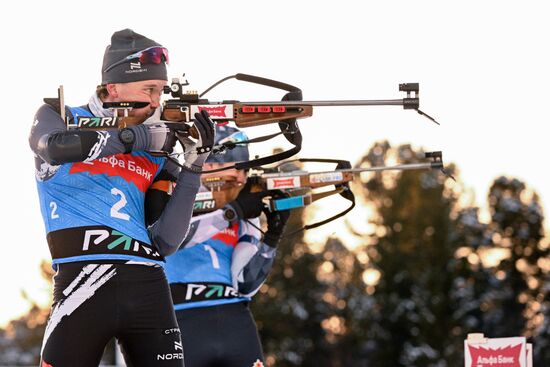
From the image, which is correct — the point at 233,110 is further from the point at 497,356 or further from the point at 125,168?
the point at 497,356

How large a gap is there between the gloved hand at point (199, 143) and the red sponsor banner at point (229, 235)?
7.89ft

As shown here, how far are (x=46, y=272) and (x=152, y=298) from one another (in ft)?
199

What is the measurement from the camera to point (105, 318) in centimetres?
540

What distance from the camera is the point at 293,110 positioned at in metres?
6.45

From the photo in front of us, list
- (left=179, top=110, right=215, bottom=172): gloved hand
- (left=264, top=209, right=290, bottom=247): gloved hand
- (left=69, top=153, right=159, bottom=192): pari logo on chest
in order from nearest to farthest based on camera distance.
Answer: (left=69, top=153, right=159, bottom=192): pari logo on chest
(left=179, top=110, right=215, bottom=172): gloved hand
(left=264, top=209, right=290, bottom=247): gloved hand

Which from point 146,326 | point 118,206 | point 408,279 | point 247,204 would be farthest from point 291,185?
point 408,279

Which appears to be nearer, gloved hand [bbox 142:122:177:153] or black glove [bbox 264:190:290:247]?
gloved hand [bbox 142:122:177:153]

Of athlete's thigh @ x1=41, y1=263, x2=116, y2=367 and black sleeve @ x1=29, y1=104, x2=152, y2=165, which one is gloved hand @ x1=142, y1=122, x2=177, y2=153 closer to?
black sleeve @ x1=29, y1=104, x2=152, y2=165

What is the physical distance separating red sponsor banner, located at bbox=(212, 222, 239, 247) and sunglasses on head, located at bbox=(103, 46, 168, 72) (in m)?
2.32

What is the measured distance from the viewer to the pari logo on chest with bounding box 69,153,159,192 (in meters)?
5.57

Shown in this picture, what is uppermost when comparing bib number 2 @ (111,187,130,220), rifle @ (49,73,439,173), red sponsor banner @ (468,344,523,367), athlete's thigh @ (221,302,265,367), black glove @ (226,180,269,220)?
rifle @ (49,73,439,173)

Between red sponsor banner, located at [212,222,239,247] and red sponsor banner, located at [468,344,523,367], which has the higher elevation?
red sponsor banner, located at [212,222,239,247]

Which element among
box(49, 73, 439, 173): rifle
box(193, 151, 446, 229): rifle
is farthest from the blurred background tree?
box(49, 73, 439, 173): rifle

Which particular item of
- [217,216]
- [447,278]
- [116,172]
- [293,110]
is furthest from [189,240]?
[447,278]
